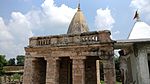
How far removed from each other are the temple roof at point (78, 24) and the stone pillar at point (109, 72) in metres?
8.44

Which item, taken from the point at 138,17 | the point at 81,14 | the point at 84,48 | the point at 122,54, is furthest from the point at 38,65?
the point at 81,14

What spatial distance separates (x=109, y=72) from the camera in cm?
946

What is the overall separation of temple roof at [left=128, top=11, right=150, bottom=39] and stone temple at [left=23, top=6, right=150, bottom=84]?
2.13 meters

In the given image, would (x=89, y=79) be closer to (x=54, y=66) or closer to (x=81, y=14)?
(x=54, y=66)

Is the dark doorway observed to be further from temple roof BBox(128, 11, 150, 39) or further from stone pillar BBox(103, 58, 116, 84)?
stone pillar BBox(103, 58, 116, 84)

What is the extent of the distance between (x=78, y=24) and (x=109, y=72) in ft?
32.1

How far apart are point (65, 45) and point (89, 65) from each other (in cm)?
327

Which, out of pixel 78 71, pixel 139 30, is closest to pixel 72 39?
pixel 78 71

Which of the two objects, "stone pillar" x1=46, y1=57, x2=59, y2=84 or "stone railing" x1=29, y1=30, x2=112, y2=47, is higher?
"stone railing" x1=29, y1=30, x2=112, y2=47

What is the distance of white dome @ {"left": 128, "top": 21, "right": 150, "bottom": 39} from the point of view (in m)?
12.7

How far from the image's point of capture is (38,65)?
11695 millimetres

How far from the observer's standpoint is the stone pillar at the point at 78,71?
9867 millimetres

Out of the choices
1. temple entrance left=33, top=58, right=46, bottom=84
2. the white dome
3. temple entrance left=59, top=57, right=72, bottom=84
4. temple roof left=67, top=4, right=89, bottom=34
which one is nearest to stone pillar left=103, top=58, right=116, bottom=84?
temple entrance left=59, top=57, right=72, bottom=84

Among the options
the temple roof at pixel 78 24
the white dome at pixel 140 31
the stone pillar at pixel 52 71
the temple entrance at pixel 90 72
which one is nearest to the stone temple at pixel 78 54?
the stone pillar at pixel 52 71
